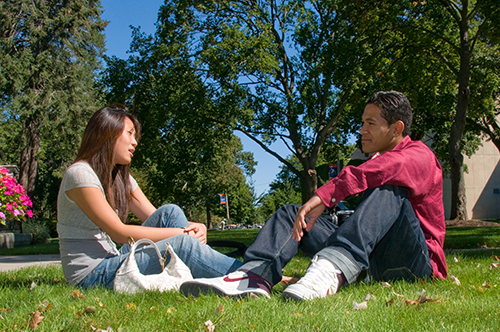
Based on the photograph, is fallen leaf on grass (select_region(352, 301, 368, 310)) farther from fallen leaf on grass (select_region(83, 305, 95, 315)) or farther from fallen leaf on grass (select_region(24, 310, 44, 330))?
fallen leaf on grass (select_region(24, 310, 44, 330))

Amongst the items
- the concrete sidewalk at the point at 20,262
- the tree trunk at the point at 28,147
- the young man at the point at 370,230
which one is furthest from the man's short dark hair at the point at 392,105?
the tree trunk at the point at 28,147

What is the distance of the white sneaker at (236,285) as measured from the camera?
257cm

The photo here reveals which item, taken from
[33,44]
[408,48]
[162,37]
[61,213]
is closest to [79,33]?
[33,44]

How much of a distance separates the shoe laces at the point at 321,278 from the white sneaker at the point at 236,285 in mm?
257

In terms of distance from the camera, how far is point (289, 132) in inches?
731

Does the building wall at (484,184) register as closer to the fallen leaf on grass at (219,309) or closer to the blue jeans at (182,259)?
the blue jeans at (182,259)

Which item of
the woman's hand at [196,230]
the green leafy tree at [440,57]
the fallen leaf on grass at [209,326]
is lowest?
the fallen leaf on grass at [209,326]

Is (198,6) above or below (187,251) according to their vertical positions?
above

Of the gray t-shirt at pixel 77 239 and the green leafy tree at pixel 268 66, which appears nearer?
the gray t-shirt at pixel 77 239

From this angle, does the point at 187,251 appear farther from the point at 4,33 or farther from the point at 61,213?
the point at 4,33

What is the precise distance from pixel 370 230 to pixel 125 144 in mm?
1894

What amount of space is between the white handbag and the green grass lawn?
6cm

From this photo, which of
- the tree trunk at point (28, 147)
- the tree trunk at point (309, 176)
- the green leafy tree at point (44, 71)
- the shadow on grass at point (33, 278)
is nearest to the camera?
the shadow on grass at point (33, 278)

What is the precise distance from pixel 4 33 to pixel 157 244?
2677cm
